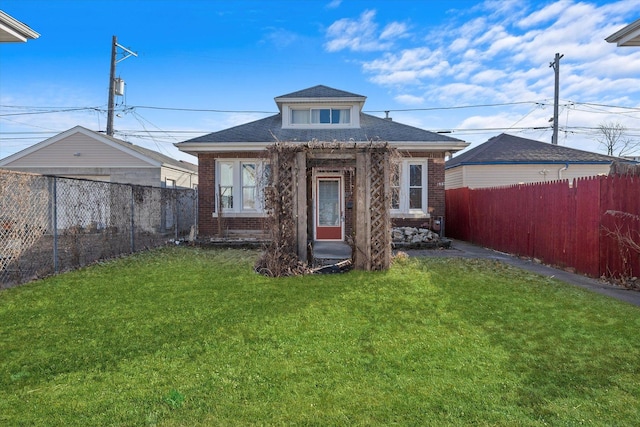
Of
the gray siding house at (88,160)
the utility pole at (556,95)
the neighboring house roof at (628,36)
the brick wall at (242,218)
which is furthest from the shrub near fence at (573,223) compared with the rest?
the utility pole at (556,95)

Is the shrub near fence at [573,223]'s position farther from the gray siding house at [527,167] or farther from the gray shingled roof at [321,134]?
the gray siding house at [527,167]

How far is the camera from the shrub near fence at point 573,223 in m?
7.30

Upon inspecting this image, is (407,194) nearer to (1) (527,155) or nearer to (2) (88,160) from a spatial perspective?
(1) (527,155)

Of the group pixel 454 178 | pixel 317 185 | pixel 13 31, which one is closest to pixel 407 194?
pixel 317 185

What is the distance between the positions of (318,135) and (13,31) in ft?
30.9

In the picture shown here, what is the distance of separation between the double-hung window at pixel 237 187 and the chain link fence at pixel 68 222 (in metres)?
1.74

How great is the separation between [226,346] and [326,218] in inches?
393

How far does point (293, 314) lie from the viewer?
208 inches

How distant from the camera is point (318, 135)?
48.1 ft

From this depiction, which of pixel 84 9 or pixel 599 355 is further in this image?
pixel 84 9

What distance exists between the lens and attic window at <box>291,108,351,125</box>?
15.7 m

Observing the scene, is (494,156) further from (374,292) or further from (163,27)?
(163,27)

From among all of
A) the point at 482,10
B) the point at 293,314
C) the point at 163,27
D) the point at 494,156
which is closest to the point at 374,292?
the point at 293,314

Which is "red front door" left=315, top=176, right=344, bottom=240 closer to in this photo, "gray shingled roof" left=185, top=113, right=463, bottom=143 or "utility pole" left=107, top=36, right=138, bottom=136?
"gray shingled roof" left=185, top=113, right=463, bottom=143
